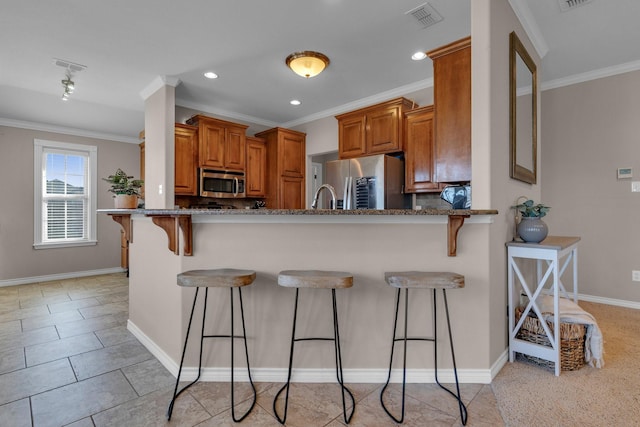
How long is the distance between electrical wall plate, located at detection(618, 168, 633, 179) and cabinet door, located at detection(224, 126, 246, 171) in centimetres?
460

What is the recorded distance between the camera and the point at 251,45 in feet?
9.86

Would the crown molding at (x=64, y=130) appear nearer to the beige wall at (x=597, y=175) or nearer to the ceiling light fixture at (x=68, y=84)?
the ceiling light fixture at (x=68, y=84)

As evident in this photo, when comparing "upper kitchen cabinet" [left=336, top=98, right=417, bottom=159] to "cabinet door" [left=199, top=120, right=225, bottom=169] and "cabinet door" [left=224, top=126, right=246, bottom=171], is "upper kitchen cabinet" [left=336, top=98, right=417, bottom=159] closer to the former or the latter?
"cabinet door" [left=224, top=126, right=246, bottom=171]

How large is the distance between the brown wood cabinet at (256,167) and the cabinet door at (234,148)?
0.16m

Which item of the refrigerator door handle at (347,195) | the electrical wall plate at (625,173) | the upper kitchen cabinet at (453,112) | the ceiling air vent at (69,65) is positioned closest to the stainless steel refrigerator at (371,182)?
the refrigerator door handle at (347,195)

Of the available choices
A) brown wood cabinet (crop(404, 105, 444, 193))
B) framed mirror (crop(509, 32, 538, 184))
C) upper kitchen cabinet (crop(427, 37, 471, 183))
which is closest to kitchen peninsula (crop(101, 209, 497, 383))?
upper kitchen cabinet (crop(427, 37, 471, 183))

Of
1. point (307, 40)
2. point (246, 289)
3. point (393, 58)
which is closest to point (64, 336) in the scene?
point (246, 289)

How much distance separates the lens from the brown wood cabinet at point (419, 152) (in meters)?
3.66

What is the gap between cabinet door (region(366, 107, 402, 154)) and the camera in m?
3.93

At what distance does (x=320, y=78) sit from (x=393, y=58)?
0.89 metres

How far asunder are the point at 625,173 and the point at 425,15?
2799 millimetres

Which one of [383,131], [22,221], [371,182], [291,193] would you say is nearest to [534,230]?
[371,182]

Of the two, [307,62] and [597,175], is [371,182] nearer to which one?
[307,62]

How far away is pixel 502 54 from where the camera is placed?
7.35ft
